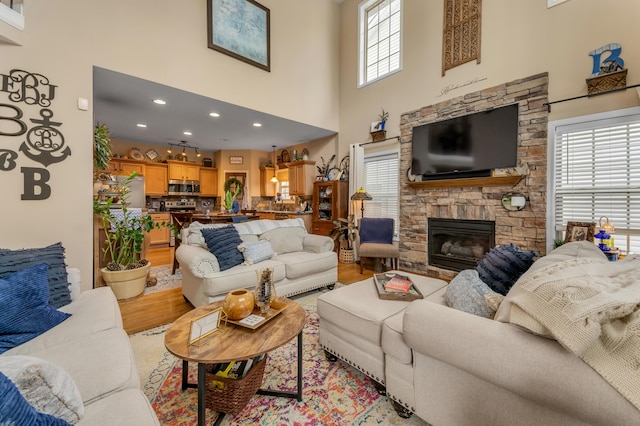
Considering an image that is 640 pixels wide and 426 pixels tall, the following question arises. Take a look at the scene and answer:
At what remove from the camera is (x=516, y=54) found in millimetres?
3309

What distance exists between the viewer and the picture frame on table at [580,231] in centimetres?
273

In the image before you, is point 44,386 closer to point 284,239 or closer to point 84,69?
point 284,239

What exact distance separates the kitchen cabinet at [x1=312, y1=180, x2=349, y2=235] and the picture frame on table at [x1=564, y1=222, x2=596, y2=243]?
11.2 ft

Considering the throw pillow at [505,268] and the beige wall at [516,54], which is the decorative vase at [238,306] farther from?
the beige wall at [516,54]

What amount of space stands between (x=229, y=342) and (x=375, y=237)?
141 inches

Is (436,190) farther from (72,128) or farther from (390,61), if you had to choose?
(72,128)

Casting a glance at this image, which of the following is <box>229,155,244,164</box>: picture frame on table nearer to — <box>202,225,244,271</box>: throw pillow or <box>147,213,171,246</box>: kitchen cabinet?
<box>147,213,171,246</box>: kitchen cabinet

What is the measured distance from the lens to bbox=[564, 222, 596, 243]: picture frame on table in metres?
2.73

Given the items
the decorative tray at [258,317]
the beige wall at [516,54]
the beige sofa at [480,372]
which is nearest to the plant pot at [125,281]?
the decorative tray at [258,317]

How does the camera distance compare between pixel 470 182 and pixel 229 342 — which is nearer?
pixel 229 342

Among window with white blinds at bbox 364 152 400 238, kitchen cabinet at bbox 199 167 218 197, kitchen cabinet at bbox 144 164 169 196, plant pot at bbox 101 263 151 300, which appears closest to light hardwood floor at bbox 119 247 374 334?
plant pot at bbox 101 263 151 300

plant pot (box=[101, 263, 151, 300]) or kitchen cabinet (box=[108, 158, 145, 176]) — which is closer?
plant pot (box=[101, 263, 151, 300])

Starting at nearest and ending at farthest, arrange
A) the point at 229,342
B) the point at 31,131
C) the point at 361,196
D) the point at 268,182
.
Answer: the point at 229,342 → the point at 31,131 → the point at 361,196 → the point at 268,182

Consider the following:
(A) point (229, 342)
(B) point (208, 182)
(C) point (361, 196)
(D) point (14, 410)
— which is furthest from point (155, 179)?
(D) point (14, 410)
